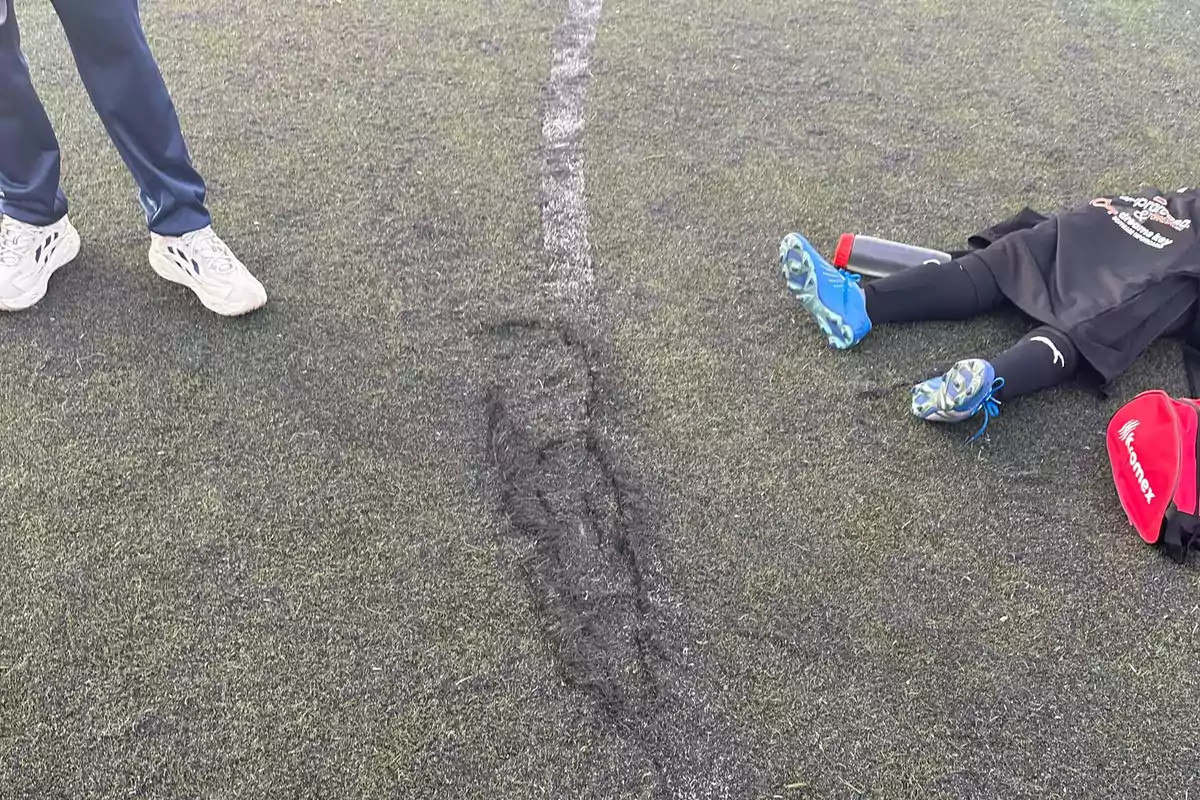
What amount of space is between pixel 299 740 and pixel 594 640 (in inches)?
19.3

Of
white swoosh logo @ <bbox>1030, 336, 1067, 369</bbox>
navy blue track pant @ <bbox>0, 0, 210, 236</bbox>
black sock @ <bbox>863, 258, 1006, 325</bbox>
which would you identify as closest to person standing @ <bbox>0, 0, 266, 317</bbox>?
navy blue track pant @ <bbox>0, 0, 210, 236</bbox>

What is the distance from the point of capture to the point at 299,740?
4.66 feet

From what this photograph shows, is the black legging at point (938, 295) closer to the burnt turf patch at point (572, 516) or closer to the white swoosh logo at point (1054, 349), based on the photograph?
the white swoosh logo at point (1054, 349)

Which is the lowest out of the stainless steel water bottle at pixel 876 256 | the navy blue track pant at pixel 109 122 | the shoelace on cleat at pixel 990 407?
the shoelace on cleat at pixel 990 407

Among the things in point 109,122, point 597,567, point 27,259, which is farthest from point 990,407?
point 27,259

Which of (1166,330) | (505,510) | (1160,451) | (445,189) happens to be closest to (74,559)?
(505,510)

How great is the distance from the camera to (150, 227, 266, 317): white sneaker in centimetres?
210

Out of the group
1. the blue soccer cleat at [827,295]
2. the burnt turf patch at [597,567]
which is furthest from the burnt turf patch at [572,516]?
the blue soccer cleat at [827,295]

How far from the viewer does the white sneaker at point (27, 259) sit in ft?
6.77

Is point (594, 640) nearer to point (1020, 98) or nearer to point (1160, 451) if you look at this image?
point (1160, 451)

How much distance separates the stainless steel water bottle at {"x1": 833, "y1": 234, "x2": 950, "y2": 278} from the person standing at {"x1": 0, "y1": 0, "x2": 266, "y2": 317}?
4.58ft

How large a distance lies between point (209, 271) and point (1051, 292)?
75.5 inches

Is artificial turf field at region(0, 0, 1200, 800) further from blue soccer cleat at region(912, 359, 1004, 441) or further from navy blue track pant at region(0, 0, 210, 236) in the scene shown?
navy blue track pant at region(0, 0, 210, 236)

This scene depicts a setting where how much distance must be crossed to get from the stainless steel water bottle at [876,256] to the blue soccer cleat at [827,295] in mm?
175
